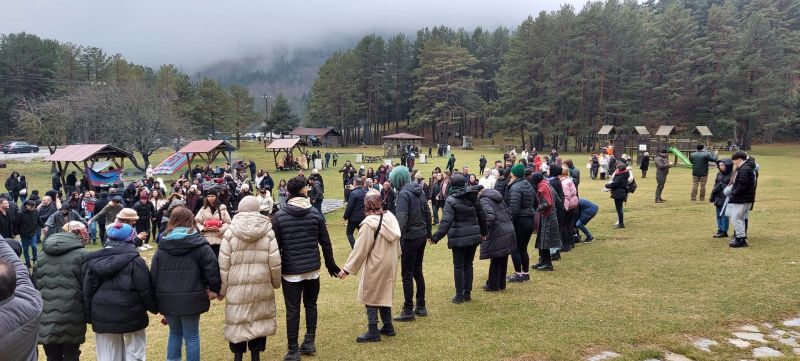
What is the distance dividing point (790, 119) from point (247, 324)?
5937cm

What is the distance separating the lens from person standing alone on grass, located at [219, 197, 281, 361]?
4.33m

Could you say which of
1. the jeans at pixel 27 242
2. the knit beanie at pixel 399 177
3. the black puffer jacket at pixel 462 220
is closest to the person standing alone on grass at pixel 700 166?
the black puffer jacket at pixel 462 220

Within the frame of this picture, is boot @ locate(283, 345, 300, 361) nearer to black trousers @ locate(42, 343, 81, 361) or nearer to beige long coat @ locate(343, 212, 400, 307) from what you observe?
beige long coat @ locate(343, 212, 400, 307)

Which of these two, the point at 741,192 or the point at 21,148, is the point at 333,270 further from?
the point at 21,148

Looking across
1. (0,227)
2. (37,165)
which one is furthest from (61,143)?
(0,227)

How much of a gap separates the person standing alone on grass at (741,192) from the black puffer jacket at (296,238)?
7509 mm

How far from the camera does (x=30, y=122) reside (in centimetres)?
4081

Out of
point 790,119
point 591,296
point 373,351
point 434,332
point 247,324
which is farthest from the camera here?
point 790,119

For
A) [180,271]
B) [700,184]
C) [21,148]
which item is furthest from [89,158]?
[21,148]

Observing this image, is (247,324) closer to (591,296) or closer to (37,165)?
(591,296)

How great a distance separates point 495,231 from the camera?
6.25 meters

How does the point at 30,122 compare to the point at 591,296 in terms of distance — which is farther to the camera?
the point at 30,122

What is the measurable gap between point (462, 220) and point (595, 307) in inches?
79.2

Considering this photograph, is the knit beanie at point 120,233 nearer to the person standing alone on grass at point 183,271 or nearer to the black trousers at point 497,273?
the person standing alone on grass at point 183,271
